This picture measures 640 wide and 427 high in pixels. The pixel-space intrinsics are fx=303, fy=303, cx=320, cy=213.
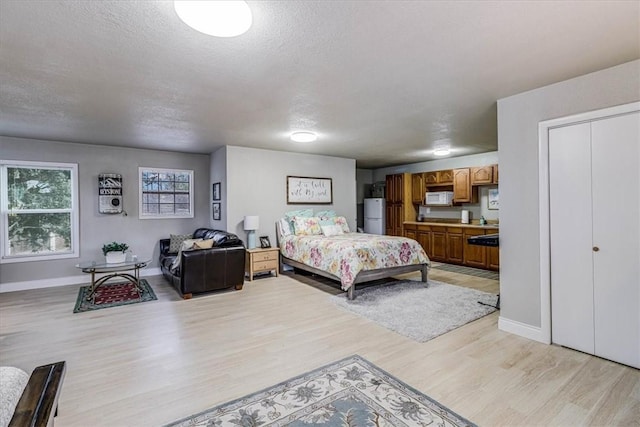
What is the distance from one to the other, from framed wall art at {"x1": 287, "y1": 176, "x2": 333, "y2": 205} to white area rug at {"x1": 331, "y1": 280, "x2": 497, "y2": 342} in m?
2.46

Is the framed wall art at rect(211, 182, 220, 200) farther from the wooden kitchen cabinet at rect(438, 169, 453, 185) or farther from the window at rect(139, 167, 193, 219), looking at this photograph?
the wooden kitchen cabinet at rect(438, 169, 453, 185)

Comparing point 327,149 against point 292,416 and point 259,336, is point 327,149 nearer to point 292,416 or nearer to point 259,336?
point 259,336

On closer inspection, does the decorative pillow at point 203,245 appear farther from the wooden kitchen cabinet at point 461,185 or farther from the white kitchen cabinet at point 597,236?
the wooden kitchen cabinet at point 461,185

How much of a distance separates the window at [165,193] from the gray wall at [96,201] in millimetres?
103

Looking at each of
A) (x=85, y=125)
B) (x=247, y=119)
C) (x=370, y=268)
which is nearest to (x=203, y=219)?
(x=85, y=125)

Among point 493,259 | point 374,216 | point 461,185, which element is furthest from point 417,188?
point 493,259

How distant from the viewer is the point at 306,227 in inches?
231

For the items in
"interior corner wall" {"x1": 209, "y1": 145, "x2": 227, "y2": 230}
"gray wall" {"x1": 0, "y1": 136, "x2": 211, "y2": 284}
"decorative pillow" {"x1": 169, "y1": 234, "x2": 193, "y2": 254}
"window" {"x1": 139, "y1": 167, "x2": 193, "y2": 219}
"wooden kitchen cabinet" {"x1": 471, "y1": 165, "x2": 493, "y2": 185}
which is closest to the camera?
"gray wall" {"x1": 0, "y1": 136, "x2": 211, "y2": 284}

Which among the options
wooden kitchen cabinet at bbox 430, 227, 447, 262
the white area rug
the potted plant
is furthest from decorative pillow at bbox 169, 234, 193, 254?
wooden kitchen cabinet at bbox 430, 227, 447, 262

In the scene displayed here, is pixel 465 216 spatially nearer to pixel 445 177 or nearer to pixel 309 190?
pixel 445 177

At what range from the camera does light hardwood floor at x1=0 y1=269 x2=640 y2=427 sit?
194cm

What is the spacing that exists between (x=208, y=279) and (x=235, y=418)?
9.28 ft

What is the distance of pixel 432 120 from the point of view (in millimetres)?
3928

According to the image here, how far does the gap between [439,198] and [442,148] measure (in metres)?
1.58
